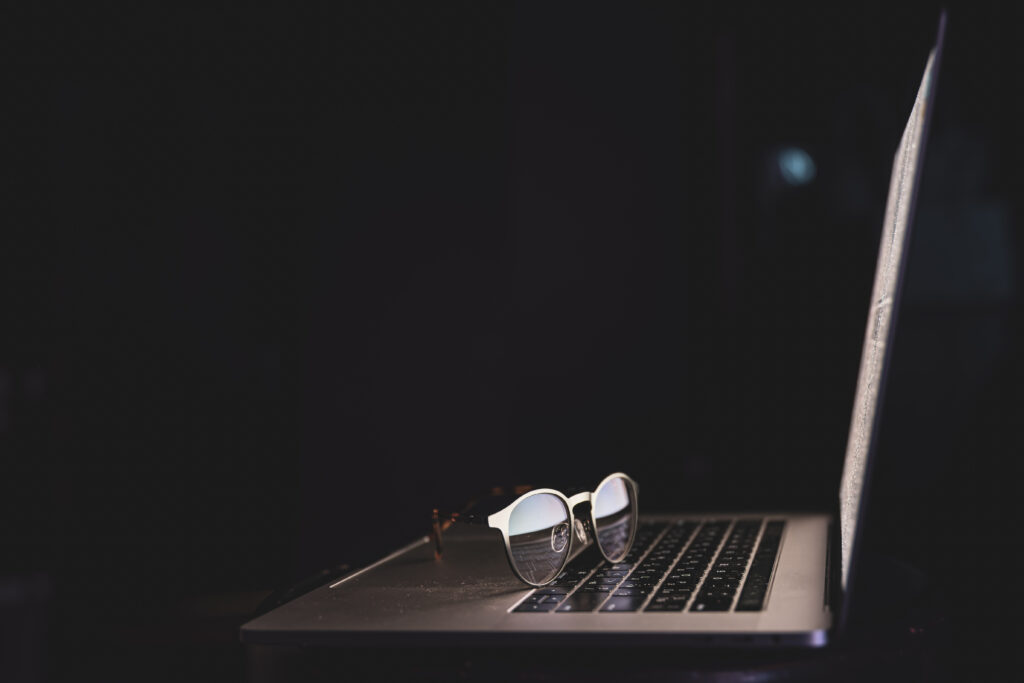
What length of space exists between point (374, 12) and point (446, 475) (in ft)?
3.46

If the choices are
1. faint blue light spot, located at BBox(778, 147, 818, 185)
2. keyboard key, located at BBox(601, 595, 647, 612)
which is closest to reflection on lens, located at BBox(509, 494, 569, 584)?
keyboard key, located at BBox(601, 595, 647, 612)

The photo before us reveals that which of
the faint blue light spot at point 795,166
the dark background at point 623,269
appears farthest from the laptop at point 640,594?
the faint blue light spot at point 795,166

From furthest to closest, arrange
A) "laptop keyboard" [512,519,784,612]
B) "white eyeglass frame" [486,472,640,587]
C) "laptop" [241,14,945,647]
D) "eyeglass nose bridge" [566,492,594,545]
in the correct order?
1. "eyeglass nose bridge" [566,492,594,545]
2. "white eyeglass frame" [486,472,640,587]
3. "laptop keyboard" [512,519,784,612]
4. "laptop" [241,14,945,647]

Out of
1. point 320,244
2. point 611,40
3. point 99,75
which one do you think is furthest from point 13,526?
point 611,40

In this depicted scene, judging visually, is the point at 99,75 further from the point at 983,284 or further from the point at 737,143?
the point at 983,284

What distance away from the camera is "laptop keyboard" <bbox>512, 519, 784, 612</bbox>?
76 cm

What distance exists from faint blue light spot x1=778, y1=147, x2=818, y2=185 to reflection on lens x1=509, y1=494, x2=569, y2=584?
3.99 ft

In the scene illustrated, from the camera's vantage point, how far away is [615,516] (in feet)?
3.48

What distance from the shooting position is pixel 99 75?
2494 mm

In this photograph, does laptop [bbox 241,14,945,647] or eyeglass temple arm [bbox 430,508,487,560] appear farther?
eyeglass temple arm [bbox 430,508,487,560]

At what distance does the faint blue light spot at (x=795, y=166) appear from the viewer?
1.88m

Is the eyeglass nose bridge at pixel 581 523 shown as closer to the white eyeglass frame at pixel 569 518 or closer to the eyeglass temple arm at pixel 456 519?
the white eyeglass frame at pixel 569 518

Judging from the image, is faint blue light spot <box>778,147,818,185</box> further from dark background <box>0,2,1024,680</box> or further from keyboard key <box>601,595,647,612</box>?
keyboard key <box>601,595,647,612</box>

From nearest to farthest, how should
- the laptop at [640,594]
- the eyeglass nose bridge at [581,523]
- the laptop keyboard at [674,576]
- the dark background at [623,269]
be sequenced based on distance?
the laptop at [640,594]
the laptop keyboard at [674,576]
the eyeglass nose bridge at [581,523]
the dark background at [623,269]
